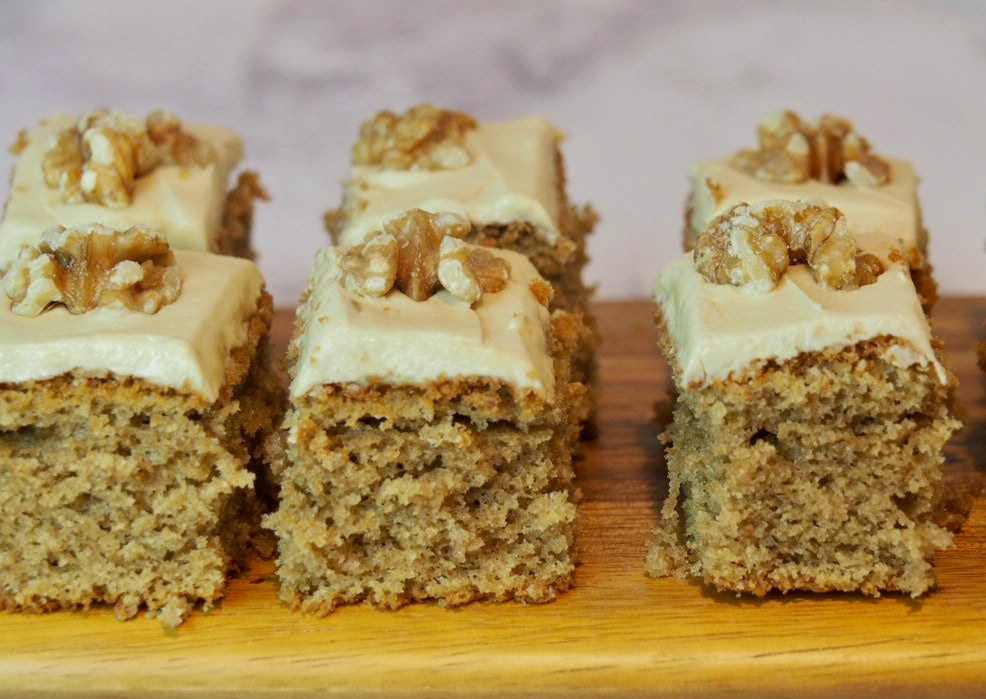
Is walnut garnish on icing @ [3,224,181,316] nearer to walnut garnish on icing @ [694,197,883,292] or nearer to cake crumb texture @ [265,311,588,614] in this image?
cake crumb texture @ [265,311,588,614]

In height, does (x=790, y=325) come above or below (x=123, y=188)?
below

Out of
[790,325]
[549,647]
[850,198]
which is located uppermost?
[850,198]

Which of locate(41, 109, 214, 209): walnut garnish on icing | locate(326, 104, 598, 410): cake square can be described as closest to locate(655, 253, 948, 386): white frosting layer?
locate(326, 104, 598, 410): cake square

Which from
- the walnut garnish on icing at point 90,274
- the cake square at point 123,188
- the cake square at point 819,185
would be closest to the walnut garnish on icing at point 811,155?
the cake square at point 819,185

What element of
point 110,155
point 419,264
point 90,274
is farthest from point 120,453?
point 110,155

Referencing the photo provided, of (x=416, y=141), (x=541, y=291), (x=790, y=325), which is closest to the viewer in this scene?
(x=790, y=325)

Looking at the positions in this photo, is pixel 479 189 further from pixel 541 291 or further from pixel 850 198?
pixel 850 198

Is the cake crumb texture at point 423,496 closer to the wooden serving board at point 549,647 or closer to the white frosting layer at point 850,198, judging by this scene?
the wooden serving board at point 549,647
